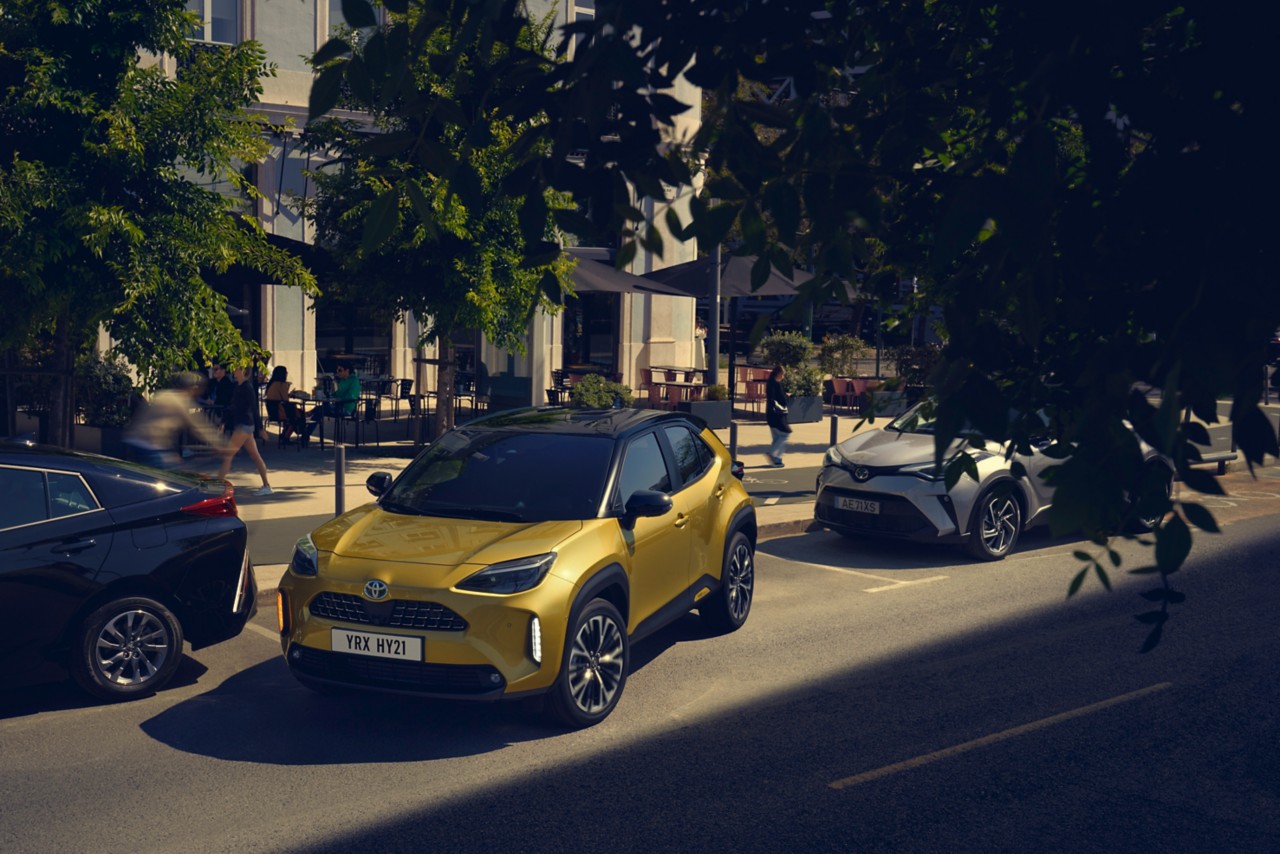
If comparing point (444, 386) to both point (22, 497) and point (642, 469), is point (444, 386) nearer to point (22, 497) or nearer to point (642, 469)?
point (642, 469)

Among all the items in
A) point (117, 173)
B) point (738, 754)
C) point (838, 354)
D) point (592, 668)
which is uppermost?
point (117, 173)

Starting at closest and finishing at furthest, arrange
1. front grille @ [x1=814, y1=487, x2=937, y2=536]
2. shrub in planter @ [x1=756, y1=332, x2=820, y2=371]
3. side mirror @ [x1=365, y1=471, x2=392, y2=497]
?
side mirror @ [x1=365, y1=471, x2=392, y2=497], front grille @ [x1=814, y1=487, x2=937, y2=536], shrub in planter @ [x1=756, y1=332, x2=820, y2=371]

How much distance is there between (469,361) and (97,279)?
15933mm

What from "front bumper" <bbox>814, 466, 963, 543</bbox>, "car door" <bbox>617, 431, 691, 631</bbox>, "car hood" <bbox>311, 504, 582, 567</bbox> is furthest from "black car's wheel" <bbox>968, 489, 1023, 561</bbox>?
"car hood" <bbox>311, 504, 582, 567</bbox>

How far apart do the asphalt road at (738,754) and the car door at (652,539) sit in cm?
58

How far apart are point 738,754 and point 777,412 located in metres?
11.8

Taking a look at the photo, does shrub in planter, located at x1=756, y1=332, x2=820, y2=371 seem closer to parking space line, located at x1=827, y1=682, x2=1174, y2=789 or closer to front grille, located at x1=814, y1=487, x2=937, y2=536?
front grille, located at x1=814, y1=487, x2=937, y2=536

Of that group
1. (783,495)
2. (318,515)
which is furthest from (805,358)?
(318,515)

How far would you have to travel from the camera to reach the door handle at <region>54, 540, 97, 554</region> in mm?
7590

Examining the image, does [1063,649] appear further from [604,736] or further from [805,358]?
[805,358]

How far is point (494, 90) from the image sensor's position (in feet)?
14.6

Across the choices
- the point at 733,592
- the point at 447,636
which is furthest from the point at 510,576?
the point at 733,592

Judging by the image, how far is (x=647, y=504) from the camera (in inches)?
314

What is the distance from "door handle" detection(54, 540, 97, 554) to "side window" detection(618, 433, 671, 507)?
3142 millimetres
